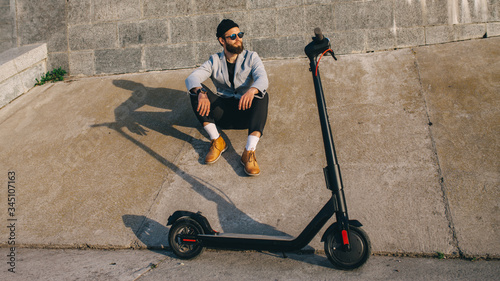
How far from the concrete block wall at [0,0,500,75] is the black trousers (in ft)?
5.57

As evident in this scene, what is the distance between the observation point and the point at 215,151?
397 centimetres

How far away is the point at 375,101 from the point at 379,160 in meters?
0.98

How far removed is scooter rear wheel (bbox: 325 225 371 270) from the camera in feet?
8.34

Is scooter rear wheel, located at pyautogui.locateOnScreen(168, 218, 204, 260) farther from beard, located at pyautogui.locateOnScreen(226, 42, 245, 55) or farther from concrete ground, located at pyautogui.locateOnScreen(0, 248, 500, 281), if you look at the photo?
beard, located at pyautogui.locateOnScreen(226, 42, 245, 55)

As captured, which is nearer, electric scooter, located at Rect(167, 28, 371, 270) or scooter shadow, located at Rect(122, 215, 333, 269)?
electric scooter, located at Rect(167, 28, 371, 270)

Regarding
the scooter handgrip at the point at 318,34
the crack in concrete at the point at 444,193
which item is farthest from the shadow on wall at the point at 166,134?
the scooter handgrip at the point at 318,34

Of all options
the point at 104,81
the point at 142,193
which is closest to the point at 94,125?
the point at 104,81

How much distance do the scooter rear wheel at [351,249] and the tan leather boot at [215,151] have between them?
1.68m

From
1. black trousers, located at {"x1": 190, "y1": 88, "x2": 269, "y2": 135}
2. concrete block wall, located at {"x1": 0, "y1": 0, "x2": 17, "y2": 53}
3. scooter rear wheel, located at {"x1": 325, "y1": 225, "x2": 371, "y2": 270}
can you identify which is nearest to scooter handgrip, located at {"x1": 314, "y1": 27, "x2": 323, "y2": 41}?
scooter rear wheel, located at {"x1": 325, "y1": 225, "x2": 371, "y2": 270}

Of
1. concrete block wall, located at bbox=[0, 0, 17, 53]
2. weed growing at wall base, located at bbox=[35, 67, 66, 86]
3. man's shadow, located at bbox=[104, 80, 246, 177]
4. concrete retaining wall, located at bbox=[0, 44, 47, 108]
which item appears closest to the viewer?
man's shadow, located at bbox=[104, 80, 246, 177]

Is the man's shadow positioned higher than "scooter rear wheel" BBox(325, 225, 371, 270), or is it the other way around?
the man's shadow

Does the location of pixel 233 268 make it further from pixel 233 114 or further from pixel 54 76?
pixel 54 76

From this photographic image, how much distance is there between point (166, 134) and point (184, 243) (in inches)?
72.3

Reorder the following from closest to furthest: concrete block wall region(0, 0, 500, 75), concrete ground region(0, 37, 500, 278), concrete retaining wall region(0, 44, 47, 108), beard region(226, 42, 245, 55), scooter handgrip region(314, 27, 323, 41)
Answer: scooter handgrip region(314, 27, 323, 41) < concrete ground region(0, 37, 500, 278) < beard region(226, 42, 245, 55) < concrete block wall region(0, 0, 500, 75) < concrete retaining wall region(0, 44, 47, 108)
